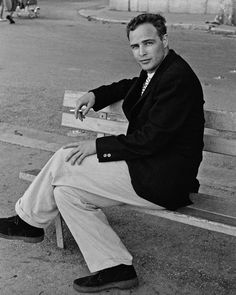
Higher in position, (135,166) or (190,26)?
(135,166)

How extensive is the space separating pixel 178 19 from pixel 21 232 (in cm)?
1379

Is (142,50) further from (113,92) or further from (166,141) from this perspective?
(113,92)

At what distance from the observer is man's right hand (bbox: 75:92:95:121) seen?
12.5 ft

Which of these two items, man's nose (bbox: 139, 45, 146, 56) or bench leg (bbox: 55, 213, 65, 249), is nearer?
man's nose (bbox: 139, 45, 146, 56)

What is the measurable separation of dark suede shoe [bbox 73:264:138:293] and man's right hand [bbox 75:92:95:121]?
1.02 metres

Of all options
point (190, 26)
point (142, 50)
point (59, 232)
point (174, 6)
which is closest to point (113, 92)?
point (142, 50)

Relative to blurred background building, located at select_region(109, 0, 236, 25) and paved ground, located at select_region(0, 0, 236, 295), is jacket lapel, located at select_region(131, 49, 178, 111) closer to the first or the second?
paved ground, located at select_region(0, 0, 236, 295)

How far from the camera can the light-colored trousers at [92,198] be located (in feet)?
10.7

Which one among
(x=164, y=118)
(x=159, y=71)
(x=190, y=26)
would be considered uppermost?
(x=159, y=71)

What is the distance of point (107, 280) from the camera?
128 inches

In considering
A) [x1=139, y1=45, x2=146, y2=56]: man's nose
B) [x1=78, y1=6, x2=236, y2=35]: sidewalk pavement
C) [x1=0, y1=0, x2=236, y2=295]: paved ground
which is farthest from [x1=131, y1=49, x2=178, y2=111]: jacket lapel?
[x1=78, y1=6, x2=236, y2=35]: sidewalk pavement

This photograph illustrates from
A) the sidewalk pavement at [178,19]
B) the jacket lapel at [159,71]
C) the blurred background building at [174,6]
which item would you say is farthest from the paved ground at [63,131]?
the blurred background building at [174,6]

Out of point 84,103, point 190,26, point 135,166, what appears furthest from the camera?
point 190,26

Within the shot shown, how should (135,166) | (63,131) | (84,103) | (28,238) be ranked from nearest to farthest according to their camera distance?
(135,166), (28,238), (84,103), (63,131)
